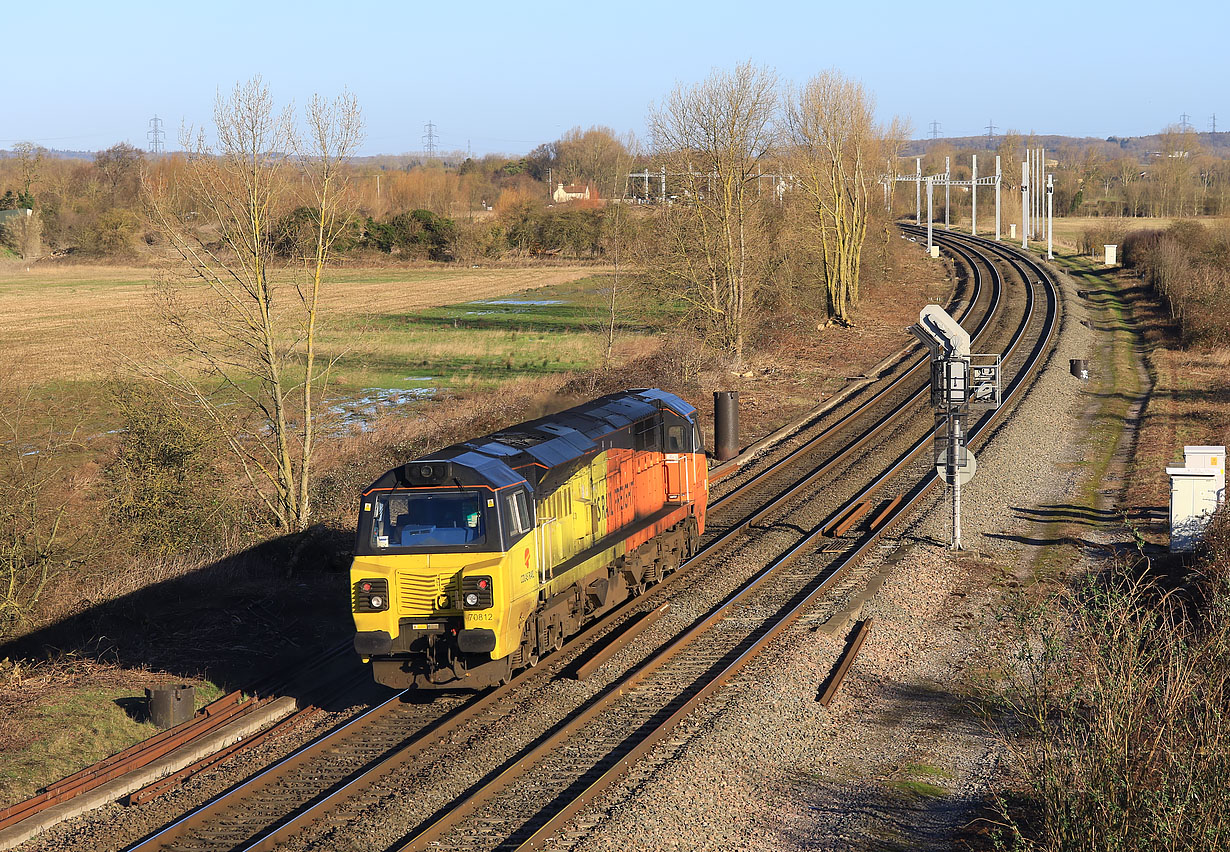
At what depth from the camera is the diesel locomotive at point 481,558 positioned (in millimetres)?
13273

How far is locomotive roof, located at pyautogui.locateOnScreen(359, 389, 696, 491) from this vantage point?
1364 cm

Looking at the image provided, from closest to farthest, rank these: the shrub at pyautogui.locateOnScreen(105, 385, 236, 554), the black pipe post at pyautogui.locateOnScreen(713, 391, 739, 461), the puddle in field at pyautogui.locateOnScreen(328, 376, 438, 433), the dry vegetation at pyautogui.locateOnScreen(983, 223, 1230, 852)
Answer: the dry vegetation at pyautogui.locateOnScreen(983, 223, 1230, 852) → the shrub at pyautogui.locateOnScreen(105, 385, 236, 554) → the black pipe post at pyautogui.locateOnScreen(713, 391, 739, 461) → the puddle in field at pyautogui.locateOnScreen(328, 376, 438, 433)

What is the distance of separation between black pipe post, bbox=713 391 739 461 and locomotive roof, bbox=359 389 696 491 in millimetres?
9075

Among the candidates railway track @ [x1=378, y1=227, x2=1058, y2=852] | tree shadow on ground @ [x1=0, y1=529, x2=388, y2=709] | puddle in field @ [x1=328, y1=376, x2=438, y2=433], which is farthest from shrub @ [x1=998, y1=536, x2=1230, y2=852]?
puddle in field @ [x1=328, y1=376, x2=438, y2=433]

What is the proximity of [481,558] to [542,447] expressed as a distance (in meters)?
2.61

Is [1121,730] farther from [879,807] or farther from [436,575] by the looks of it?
[436,575]

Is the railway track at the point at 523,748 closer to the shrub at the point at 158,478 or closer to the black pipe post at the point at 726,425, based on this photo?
the black pipe post at the point at 726,425

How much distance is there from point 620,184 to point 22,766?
37.2 m

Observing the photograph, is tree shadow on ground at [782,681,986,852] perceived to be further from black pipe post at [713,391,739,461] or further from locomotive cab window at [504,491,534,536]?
black pipe post at [713,391,739,461]

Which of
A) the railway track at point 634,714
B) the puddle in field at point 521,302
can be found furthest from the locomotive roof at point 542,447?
the puddle in field at point 521,302

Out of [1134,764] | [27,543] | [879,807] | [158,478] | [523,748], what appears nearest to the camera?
[1134,764]

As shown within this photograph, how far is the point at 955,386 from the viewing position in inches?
805

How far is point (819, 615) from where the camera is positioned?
17500mm

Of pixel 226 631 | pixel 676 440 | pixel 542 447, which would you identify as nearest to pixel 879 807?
pixel 542 447
